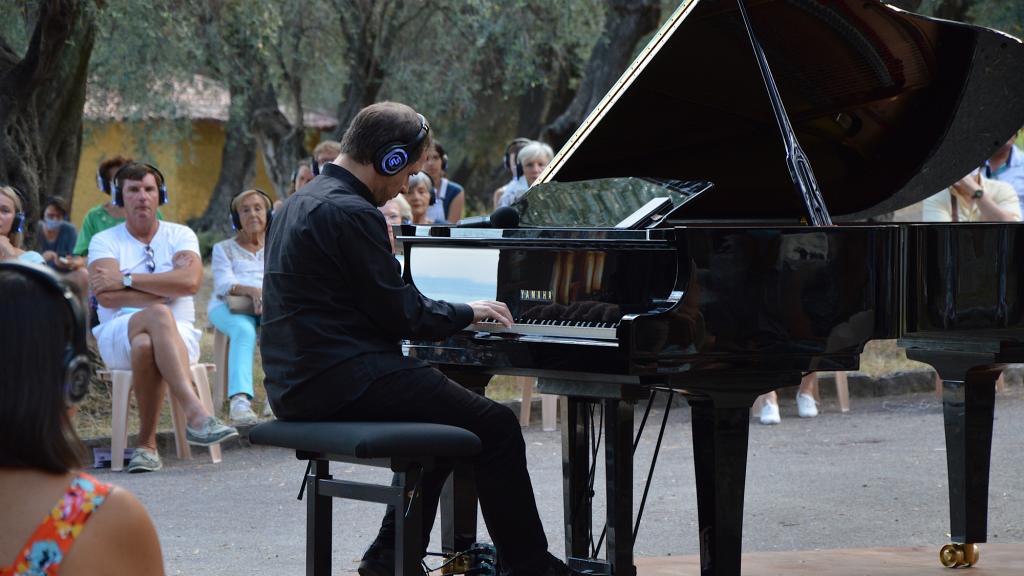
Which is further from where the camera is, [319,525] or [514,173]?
[514,173]

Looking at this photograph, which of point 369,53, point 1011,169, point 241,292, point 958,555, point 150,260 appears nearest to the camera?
point 958,555

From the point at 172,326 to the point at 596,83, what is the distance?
853cm

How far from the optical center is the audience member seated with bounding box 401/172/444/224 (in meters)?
9.54

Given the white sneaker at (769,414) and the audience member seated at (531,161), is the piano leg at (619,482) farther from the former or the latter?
the audience member seated at (531,161)

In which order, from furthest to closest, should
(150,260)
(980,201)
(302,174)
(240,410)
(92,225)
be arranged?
1. (302,174)
2. (92,225)
3. (980,201)
4. (240,410)
5. (150,260)

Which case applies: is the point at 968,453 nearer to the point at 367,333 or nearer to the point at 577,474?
the point at 577,474

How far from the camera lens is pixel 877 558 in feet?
19.0

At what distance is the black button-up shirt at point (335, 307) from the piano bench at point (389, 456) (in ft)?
0.46

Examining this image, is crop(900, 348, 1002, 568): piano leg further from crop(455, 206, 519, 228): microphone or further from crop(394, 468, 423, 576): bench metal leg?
crop(394, 468, 423, 576): bench metal leg

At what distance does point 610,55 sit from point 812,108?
30.7ft

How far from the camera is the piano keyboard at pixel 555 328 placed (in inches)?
180

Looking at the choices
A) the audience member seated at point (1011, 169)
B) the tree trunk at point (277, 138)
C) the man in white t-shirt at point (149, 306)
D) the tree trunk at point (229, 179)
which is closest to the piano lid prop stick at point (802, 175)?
the man in white t-shirt at point (149, 306)

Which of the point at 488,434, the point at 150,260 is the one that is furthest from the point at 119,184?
the point at 488,434

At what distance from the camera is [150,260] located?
27.3 ft
